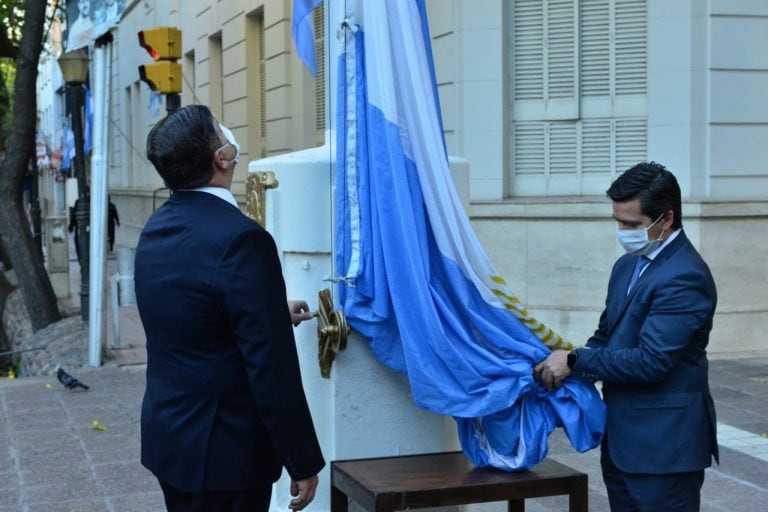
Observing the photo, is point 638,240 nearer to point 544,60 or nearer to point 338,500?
point 338,500

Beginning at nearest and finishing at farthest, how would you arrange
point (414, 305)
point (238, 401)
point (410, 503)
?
point (238, 401)
point (410, 503)
point (414, 305)

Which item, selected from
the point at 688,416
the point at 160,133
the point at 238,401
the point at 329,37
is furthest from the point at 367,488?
the point at 329,37

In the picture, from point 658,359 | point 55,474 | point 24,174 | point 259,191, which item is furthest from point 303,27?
point 24,174

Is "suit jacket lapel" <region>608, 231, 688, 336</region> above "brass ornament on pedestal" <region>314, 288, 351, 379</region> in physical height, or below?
above

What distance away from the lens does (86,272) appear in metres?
16.5

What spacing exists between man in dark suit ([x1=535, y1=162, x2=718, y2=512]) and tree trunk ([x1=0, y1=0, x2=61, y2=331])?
13.2m

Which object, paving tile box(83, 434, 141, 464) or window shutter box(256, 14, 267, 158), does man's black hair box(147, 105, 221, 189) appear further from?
window shutter box(256, 14, 267, 158)

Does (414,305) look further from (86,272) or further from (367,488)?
(86,272)

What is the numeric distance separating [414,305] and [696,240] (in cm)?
756

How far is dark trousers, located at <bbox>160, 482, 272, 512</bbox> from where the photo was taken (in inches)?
127

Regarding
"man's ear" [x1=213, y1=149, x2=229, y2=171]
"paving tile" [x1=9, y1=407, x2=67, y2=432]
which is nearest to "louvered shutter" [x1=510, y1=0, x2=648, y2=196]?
"paving tile" [x1=9, y1=407, x2=67, y2=432]

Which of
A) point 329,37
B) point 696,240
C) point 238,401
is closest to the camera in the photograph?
A: point 238,401

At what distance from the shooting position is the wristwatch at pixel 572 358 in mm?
3820

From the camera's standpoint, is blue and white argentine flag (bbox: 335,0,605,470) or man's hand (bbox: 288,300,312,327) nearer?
blue and white argentine flag (bbox: 335,0,605,470)
